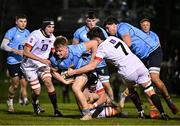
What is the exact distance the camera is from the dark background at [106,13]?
40219 millimetres

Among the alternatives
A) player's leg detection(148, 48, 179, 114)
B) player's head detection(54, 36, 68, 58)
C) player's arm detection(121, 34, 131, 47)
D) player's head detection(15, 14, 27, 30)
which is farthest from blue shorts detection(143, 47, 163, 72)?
player's head detection(15, 14, 27, 30)

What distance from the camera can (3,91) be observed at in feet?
116

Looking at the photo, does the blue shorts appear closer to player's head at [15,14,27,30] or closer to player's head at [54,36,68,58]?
player's head at [54,36,68,58]

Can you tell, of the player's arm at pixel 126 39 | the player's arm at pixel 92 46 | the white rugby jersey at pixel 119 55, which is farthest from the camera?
the player's arm at pixel 126 39

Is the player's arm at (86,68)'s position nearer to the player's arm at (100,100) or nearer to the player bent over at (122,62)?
the player bent over at (122,62)

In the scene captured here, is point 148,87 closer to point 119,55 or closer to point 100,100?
point 119,55

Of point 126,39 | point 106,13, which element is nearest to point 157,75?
point 126,39

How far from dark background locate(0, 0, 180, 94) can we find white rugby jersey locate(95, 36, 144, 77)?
1887 centimetres

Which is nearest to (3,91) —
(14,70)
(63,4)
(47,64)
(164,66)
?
(164,66)

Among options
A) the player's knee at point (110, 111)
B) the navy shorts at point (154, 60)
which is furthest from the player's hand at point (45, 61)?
the navy shorts at point (154, 60)

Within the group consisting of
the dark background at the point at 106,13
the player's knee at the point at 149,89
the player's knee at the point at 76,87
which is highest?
the player's knee at the point at 76,87

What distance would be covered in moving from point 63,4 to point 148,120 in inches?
1749

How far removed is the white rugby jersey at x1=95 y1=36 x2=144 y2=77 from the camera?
563 inches

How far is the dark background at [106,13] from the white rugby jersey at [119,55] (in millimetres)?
18869
